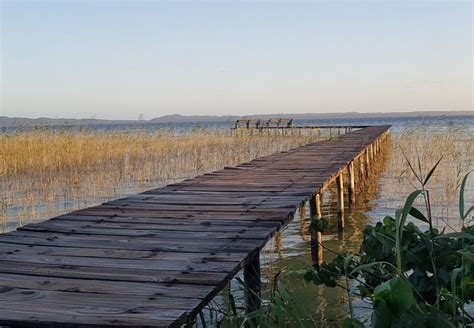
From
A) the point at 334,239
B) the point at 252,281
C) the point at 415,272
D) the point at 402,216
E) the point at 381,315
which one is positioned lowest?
the point at 334,239

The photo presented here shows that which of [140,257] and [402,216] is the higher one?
[402,216]

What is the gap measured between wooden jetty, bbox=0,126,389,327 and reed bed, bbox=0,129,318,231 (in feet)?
13.2

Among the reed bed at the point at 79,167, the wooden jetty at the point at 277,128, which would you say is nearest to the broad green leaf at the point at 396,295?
the reed bed at the point at 79,167

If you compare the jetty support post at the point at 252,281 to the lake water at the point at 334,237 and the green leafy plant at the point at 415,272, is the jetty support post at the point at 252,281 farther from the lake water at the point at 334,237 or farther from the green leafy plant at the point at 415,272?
the green leafy plant at the point at 415,272

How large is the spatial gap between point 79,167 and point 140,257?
409 inches

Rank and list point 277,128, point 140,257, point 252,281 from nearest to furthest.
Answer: point 140,257
point 252,281
point 277,128

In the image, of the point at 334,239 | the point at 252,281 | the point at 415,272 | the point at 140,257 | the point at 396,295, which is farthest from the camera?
the point at 334,239

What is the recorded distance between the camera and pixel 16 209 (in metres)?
8.39

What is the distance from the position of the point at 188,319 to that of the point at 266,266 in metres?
3.67

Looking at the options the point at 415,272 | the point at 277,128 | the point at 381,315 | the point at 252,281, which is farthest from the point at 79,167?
the point at 277,128

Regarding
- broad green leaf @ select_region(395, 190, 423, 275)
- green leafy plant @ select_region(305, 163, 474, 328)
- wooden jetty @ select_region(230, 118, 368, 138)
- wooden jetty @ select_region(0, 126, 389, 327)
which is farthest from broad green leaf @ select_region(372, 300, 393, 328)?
wooden jetty @ select_region(230, 118, 368, 138)

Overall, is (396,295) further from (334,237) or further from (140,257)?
(334,237)

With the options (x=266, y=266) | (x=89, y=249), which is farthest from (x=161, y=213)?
(x=266, y=266)

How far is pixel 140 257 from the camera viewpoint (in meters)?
2.49
